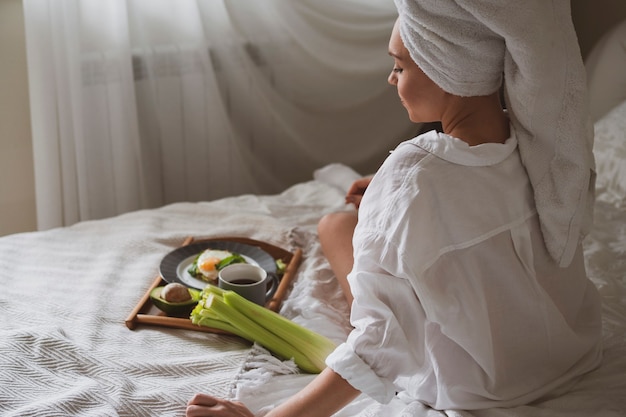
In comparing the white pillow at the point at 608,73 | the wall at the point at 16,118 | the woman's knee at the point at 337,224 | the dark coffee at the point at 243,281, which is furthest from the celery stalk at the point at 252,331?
the white pillow at the point at 608,73

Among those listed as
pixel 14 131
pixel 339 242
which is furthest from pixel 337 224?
pixel 14 131

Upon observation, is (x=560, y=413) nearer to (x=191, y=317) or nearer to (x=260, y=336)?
(x=260, y=336)

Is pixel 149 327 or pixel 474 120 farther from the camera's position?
pixel 149 327

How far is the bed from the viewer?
4.20 feet

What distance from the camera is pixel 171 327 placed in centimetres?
153

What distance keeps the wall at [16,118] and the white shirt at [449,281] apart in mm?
1462

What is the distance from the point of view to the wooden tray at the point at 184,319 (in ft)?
4.98

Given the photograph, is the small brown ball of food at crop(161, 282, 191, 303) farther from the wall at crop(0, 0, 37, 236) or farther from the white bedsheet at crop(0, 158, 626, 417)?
the wall at crop(0, 0, 37, 236)

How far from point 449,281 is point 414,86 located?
0.32 meters

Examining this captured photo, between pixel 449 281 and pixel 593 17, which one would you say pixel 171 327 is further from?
pixel 593 17

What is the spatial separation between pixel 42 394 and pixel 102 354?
15 cm

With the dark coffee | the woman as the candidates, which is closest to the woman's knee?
the dark coffee

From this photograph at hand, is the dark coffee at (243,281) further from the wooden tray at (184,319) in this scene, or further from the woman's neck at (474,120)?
the woman's neck at (474,120)

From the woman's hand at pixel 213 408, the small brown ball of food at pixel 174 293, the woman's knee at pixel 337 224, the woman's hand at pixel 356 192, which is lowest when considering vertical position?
the woman's hand at pixel 213 408
